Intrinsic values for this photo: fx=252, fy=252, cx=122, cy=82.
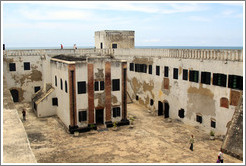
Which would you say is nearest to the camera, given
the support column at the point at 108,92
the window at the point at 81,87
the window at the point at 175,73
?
the window at the point at 81,87

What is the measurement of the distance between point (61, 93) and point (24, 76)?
1264 cm

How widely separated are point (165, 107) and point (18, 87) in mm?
23274

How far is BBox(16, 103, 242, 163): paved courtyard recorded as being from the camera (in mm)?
21547

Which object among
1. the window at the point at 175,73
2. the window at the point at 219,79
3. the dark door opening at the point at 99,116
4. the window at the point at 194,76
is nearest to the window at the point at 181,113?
the window at the point at 175,73

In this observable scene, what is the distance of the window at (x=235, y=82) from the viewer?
A: 925 inches

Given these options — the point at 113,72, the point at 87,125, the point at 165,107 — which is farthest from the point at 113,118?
the point at 165,107

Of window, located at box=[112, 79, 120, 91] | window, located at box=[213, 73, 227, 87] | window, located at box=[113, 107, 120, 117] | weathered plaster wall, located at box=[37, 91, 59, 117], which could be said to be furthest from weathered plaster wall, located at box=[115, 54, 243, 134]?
weathered plaster wall, located at box=[37, 91, 59, 117]

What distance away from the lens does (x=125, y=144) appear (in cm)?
2458

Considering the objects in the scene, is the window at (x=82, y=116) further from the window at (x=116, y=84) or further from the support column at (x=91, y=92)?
the window at (x=116, y=84)

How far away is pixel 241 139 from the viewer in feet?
70.2

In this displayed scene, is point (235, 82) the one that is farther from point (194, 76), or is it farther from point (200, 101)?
point (194, 76)

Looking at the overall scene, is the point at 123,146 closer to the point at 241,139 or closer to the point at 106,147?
the point at 106,147

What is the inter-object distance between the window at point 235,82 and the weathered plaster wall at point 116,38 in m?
24.8

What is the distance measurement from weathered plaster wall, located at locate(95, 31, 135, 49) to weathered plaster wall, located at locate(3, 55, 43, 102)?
39.0 ft
